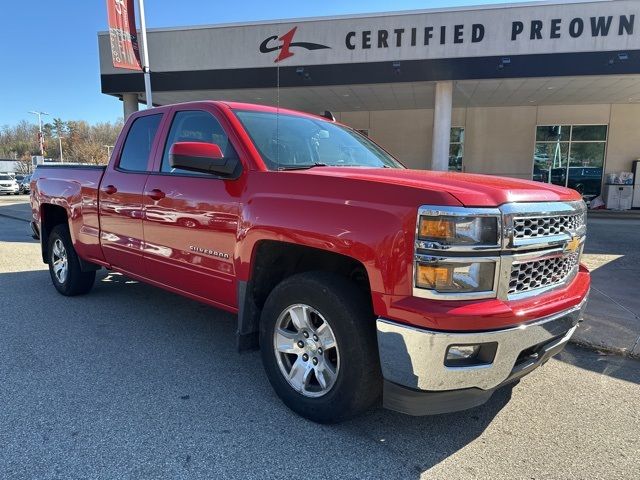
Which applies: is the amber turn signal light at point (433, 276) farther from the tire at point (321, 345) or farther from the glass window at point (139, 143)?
the glass window at point (139, 143)

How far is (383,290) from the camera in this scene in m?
2.42

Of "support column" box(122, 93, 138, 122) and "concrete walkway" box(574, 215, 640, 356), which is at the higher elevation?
"support column" box(122, 93, 138, 122)

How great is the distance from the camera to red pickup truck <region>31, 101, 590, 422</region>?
90.9 inches

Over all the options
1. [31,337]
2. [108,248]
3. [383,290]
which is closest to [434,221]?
[383,290]

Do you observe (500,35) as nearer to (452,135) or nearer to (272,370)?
(452,135)

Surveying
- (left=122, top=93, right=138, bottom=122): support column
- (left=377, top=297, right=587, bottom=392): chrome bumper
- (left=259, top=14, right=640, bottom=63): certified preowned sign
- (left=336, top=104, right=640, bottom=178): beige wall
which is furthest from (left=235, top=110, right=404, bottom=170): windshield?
(left=336, top=104, right=640, bottom=178): beige wall

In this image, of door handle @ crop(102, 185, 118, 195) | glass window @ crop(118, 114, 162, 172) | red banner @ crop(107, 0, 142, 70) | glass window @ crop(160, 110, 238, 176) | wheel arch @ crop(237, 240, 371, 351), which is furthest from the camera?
red banner @ crop(107, 0, 142, 70)

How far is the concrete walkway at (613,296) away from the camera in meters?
4.34

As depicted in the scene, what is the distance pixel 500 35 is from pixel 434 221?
13.4m

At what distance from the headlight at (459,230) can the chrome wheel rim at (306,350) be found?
0.84 metres

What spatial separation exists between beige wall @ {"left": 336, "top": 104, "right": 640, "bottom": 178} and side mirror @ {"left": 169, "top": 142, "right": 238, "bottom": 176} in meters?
17.7

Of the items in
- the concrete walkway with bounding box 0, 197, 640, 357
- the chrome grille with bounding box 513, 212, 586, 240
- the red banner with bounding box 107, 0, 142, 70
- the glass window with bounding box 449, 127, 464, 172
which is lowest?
the concrete walkway with bounding box 0, 197, 640, 357

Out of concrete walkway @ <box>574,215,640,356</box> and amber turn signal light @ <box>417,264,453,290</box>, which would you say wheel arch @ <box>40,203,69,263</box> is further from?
concrete walkway @ <box>574,215,640,356</box>

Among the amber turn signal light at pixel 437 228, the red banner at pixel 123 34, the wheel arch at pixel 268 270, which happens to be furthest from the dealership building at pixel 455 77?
the amber turn signal light at pixel 437 228
